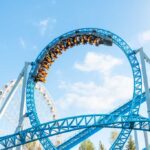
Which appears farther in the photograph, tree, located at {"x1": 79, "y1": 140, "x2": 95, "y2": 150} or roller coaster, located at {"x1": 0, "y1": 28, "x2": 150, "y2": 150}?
tree, located at {"x1": 79, "y1": 140, "x2": 95, "y2": 150}

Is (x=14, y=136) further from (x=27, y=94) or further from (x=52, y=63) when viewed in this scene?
(x=52, y=63)

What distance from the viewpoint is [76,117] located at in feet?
64.5

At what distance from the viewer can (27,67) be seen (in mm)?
23234

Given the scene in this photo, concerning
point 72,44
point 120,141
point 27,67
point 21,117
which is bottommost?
point 120,141

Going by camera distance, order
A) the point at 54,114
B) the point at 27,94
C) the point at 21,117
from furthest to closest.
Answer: the point at 54,114 → the point at 27,94 → the point at 21,117

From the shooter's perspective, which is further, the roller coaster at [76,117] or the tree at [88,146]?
the tree at [88,146]

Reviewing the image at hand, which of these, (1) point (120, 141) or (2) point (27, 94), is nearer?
(1) point (120, 141)

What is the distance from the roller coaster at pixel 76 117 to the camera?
19.7 m

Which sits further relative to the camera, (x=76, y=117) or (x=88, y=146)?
(x=88, y=146)

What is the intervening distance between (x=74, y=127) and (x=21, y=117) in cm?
403

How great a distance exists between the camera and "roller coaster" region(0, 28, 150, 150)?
19.7 metres

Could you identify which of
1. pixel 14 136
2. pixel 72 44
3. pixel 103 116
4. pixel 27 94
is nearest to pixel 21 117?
pixel 14 136

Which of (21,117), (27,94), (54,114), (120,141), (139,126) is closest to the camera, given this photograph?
(139,126)

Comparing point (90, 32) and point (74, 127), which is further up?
point (90, 32)
